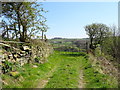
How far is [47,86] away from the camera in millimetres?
8766

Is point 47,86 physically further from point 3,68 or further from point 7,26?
point 7,26

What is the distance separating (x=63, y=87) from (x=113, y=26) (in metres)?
21.9

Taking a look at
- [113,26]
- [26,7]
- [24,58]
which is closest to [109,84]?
[24,58]

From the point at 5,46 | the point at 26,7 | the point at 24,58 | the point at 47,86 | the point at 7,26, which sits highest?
the point at 26,7

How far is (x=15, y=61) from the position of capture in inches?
442

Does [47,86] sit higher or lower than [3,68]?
lower

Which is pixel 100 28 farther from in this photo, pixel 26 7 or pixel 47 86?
pixel 47 86

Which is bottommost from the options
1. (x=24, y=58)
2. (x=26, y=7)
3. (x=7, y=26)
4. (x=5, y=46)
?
(x=24, y=58)

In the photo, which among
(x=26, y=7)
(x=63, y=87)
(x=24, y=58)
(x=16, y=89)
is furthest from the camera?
(x=26, y=7)

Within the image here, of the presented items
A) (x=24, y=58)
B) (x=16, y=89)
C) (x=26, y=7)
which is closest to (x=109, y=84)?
(x=16, y=89)

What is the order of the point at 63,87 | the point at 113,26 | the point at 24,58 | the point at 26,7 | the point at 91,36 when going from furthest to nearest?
the point at 91,36
the point at 113,26
the point at 26,7
the point at 24,58
the point at 63,87

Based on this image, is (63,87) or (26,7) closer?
(63,87)

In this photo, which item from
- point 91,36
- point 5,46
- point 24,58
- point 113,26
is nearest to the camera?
point 5,46

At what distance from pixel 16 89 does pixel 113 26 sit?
23.6m
